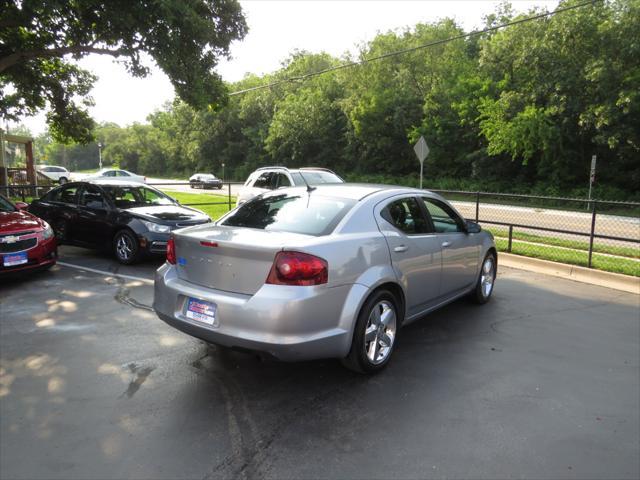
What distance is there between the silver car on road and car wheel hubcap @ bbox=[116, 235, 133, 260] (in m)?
4.23

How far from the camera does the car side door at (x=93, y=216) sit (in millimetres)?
8648

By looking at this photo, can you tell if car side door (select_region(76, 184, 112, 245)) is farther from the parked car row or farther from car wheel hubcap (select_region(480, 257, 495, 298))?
car wheel hubcap (select_region(480, 257, 495, 298))

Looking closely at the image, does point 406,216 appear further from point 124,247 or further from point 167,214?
point 124,247

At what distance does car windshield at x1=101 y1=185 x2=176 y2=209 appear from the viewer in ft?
29.3

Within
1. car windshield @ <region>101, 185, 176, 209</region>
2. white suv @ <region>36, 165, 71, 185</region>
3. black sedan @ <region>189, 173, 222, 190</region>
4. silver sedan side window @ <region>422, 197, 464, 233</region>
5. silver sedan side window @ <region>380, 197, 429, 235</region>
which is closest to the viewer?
silver sedan side window @ <region>380, 197, 429, 235</region>

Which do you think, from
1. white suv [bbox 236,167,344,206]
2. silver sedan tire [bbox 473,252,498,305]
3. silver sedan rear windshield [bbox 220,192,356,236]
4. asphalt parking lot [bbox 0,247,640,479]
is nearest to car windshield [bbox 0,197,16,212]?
asphalt parking lot [bbox 0,247,640,479]

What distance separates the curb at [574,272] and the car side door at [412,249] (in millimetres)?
4460

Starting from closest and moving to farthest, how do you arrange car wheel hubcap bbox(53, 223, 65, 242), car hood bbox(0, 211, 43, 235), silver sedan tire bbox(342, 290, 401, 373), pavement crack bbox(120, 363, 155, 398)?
1. pavement crack bbox(120, 363, 155, 398)
2. silver sedan tire bbox(342, 290, 401, 373)
3. car hood bbox(0, 211, 43, 235)
4. car wheel hubcap bbox(53, 223, 65, 242)

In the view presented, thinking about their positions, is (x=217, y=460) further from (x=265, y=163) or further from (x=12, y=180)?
(x=265, y=163)

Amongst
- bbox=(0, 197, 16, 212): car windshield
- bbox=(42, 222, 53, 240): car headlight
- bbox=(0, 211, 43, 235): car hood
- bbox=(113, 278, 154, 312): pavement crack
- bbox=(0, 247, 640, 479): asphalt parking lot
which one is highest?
bbox=(0, 197, 16, 212): car windshield

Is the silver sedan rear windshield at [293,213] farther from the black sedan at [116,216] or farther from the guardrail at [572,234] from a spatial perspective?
the guardrail at [572,234]

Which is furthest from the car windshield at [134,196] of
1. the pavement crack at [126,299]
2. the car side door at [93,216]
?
the pavement crack at [126,299]

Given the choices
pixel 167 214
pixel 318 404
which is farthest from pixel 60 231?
pixel 318 404

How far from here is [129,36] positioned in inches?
499
